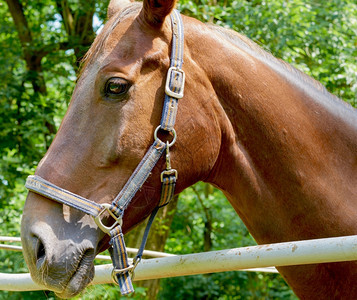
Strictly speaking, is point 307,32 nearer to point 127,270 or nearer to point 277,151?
point 277,151

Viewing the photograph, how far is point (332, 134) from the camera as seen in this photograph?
7.61 ft

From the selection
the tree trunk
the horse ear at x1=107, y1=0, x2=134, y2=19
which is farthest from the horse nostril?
the tree trunk

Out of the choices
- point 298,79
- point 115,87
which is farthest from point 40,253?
point 298,79

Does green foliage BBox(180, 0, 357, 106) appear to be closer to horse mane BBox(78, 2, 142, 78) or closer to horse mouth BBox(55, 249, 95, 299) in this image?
horse mane BBox(78, 2, 142, 78)

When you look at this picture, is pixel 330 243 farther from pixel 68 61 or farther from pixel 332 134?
pixel 68 61

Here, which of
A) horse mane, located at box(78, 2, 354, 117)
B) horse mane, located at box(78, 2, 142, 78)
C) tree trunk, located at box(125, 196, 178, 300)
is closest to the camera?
horse mane, located at box(78, 2, 142, 78)

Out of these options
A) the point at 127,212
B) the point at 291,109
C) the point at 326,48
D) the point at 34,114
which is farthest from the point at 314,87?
the point at 34,114

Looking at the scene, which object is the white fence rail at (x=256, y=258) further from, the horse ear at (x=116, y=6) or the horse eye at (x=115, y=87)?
the horse ear at (x=116, y=6)

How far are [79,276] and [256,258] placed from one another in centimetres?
72

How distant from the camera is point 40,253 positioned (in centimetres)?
189

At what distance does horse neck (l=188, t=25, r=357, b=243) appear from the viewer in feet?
7.18

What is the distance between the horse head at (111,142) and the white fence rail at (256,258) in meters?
0.27

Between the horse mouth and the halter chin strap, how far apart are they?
0.39ft

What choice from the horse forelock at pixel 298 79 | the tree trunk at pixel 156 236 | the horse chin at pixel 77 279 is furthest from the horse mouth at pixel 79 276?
the tree trunk at pixel 156 236
